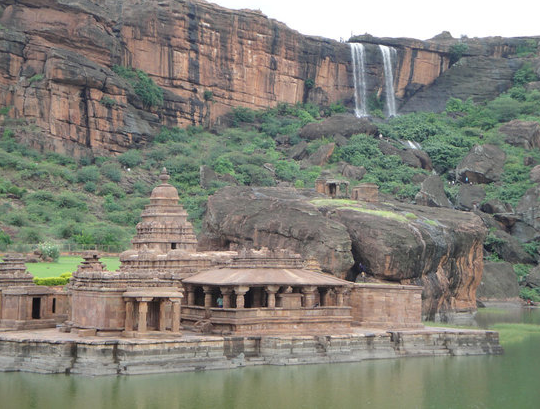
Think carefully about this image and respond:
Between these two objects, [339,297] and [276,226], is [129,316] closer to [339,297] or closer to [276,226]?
[339,297]

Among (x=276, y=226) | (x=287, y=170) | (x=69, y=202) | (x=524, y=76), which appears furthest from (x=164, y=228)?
(x=524, y=76)

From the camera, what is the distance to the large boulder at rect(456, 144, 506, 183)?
77250 millimetres

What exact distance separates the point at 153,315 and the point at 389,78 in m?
71.9

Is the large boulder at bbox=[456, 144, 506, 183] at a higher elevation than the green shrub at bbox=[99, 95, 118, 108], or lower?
lower

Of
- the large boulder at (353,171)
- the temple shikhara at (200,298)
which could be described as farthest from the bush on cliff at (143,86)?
the temple shikhara at (200,298)

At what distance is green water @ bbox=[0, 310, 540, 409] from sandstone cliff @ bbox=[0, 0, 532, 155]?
4946cm

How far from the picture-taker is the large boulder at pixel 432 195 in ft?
210

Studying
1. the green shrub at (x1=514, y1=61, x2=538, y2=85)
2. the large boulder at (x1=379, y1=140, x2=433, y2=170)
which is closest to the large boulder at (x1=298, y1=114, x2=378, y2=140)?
the large boulder at (x1=379, y1=140, x2=433, y2=170)

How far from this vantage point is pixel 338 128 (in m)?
84.4

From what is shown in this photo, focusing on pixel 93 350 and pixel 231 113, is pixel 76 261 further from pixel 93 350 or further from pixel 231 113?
pixel 231 113

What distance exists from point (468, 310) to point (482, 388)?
21814 mm

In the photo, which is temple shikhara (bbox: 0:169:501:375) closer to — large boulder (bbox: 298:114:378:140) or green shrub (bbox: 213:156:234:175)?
green shrub (bbox: 213:156:234:175)

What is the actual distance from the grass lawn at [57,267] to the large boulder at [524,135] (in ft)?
155

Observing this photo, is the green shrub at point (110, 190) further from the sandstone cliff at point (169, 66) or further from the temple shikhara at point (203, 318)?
the temple shikhara at point (203, 318)
